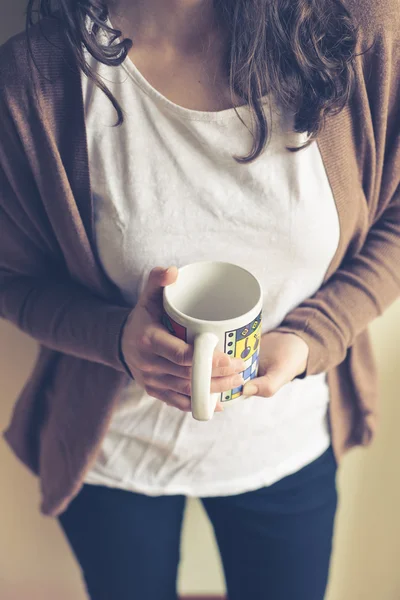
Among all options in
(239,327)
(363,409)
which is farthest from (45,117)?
(363,409)

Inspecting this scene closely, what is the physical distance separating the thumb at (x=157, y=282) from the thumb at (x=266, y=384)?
0.13 metres

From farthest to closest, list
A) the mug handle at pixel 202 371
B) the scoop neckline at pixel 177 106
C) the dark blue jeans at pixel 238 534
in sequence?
the dark blue jeans at pixel 238 534
the scoop neckline at pixel 177 106
the mug handle at pixel 202 371

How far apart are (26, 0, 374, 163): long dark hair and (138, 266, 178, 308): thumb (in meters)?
0.16

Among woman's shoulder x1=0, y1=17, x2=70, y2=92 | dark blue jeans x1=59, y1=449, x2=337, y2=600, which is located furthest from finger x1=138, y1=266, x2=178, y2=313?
dark blue jeans x1=59, y1=449, x2=337, y2=600

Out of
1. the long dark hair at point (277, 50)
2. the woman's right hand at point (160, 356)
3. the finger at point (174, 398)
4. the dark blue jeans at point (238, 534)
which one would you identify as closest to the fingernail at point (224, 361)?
the woman's right hand at point (160, 356)

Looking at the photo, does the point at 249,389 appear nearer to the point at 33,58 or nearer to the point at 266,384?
the point at 266,384

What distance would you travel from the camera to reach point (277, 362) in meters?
0.70

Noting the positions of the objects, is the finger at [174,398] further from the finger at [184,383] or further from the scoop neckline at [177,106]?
the scoop neckline at [177,106]

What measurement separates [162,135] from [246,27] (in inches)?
5.8

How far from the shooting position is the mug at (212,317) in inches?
21.8

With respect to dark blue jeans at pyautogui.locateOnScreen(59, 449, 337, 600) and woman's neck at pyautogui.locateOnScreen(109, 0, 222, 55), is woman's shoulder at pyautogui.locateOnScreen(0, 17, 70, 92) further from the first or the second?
dark blue jeans at pyautogui.locateOnScreen(59, 449, 337, 600)

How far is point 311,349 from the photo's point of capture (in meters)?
0.74

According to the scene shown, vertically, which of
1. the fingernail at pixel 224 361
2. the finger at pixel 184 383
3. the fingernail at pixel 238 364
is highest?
the fingernail at pixel 224 361

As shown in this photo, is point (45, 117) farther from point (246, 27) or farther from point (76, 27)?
point (246, 27)
